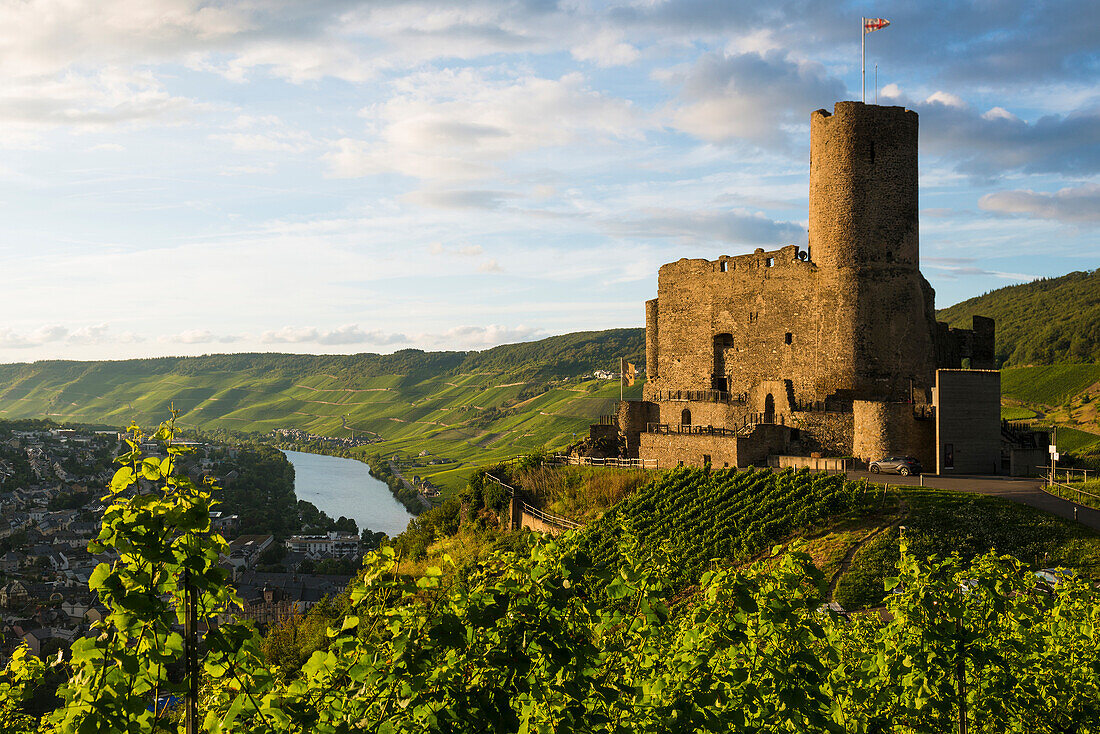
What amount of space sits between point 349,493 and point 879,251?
9371cm

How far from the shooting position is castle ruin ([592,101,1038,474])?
98.4 feet

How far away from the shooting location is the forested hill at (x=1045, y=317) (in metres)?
113

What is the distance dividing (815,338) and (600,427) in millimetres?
11014

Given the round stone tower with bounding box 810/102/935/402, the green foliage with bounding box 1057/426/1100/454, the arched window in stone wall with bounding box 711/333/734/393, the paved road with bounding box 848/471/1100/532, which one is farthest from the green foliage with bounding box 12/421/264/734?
the green foliage with bounding box 1057/426/1100/454

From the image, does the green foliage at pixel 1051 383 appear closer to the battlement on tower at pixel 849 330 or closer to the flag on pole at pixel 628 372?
the battlement on tower at pixel 849 330

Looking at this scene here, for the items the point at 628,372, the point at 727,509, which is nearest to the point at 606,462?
the point at 628,372

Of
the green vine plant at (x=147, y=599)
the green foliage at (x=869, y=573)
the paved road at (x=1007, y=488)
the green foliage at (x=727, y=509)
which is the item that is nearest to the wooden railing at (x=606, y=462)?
the green foliage at (x=727, y=509)

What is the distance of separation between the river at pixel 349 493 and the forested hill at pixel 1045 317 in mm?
75916

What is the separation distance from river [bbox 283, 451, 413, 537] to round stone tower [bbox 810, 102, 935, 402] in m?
57.3

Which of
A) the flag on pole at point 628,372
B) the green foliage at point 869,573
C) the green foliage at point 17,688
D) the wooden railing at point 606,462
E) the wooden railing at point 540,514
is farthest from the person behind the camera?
the flag on pole at point 628,372

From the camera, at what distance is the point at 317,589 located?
6084cm

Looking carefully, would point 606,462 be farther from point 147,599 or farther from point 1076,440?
point 1076,440

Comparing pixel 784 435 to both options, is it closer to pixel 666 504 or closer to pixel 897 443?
pixel 897 443

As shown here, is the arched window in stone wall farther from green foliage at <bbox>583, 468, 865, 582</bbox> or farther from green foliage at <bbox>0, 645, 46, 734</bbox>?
green foliage at <bbox>0, 645, 46, 734</bbox>
